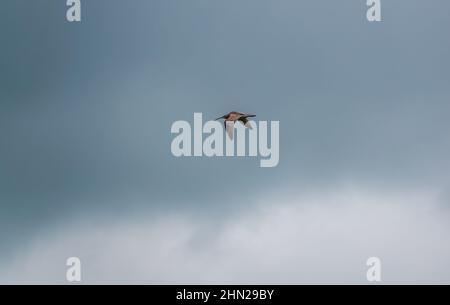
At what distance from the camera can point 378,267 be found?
13.4 metres

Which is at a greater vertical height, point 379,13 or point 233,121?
point 379,13
